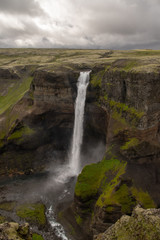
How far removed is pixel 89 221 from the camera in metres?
30.3

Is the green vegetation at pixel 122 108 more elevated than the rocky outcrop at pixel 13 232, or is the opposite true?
the green vegetation at pixel 122 108

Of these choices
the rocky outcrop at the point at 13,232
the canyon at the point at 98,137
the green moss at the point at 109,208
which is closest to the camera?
the rocky outcrop at the point at 13,232

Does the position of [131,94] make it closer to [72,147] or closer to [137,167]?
[137,167]

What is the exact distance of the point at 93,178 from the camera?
33406 mm

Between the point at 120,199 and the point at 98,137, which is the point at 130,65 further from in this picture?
the point at 120,199

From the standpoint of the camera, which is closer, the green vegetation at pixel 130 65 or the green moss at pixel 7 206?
the green moss at pixel 7 206

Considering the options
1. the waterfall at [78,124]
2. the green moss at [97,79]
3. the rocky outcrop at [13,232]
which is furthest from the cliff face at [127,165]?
the rocky outcrop at [13,232]

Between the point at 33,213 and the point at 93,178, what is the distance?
11961 millimetres

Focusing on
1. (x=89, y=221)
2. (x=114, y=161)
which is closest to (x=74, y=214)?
(x=89, y=221)

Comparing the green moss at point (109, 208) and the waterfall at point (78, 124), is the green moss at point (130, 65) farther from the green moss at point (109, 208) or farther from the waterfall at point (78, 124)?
the green moss at point (109, 208)

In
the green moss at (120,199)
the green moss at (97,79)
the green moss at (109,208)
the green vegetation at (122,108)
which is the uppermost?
the green moss at (97,79)

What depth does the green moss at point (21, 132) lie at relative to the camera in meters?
47.9

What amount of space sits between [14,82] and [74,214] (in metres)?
64.9

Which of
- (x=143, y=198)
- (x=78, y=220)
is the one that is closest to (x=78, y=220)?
(x=78, y=220)
